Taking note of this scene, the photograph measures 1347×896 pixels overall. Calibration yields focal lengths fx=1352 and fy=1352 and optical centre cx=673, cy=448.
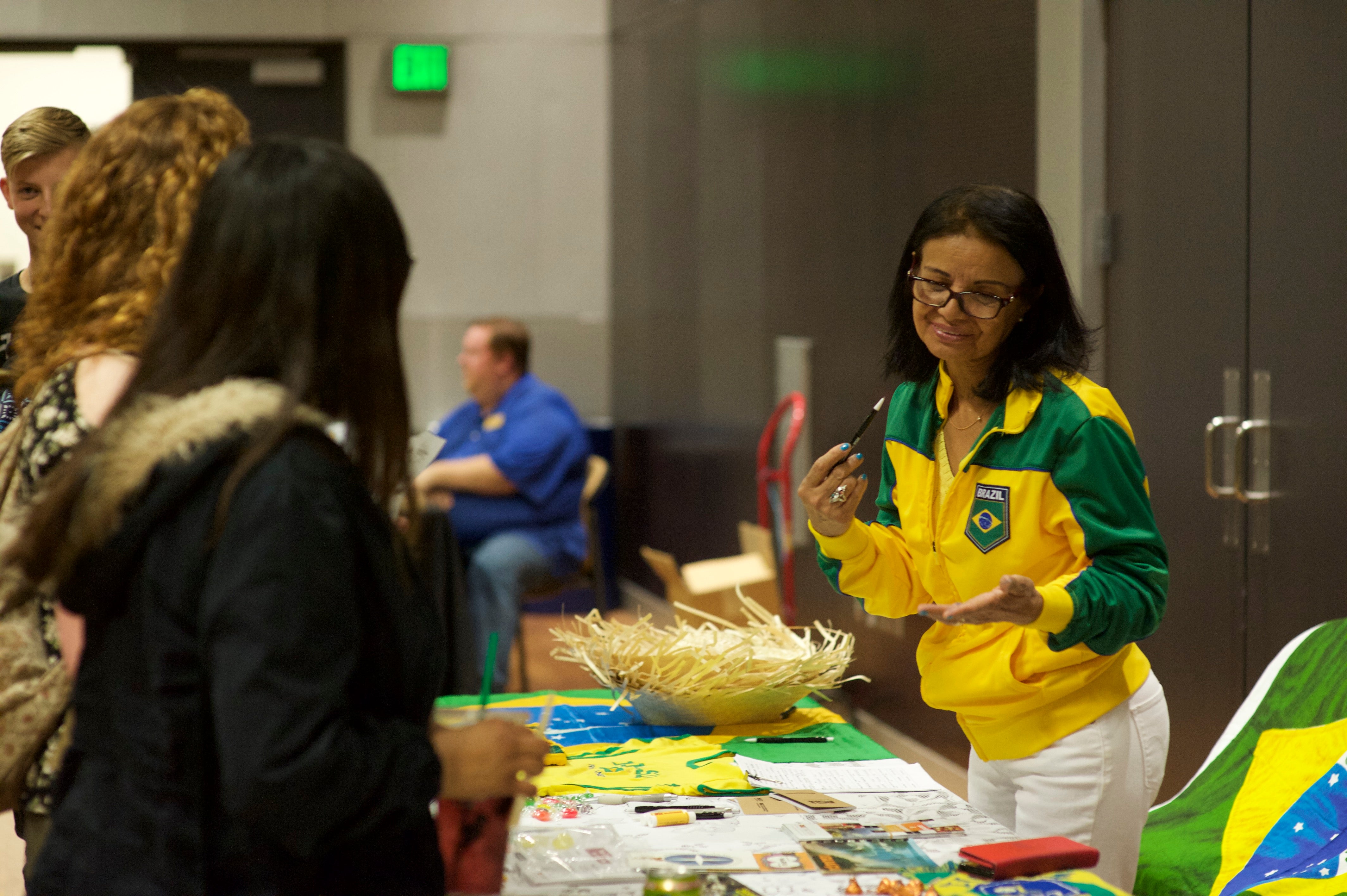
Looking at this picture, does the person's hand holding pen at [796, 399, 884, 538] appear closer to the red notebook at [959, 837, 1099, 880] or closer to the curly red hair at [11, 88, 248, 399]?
the red notebook at [959, 837, 1099, 880]

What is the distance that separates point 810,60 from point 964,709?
3.56m

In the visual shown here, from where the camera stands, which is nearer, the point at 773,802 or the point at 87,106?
the point at 773,802

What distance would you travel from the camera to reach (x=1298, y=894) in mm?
1976

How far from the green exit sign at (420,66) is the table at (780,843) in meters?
6.18

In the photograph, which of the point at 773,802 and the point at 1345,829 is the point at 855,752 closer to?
the point at 773,802

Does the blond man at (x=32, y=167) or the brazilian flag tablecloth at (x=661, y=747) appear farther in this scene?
the blond man at (x=32, y=167)

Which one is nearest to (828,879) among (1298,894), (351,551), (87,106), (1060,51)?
(351,551)

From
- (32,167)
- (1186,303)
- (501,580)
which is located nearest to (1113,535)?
(1186,303)

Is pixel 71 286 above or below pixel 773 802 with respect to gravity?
above

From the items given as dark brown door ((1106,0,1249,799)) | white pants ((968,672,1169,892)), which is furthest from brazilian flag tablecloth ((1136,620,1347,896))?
dark brown door ((1106,0,1249,799))

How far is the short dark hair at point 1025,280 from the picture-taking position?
1.91m

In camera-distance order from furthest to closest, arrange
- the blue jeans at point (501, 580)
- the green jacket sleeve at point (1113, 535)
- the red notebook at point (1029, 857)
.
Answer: the blue jeans at point (501, 580), the green jacket sleeve at point (1113, 535), the red notebook at point (1029, 857)

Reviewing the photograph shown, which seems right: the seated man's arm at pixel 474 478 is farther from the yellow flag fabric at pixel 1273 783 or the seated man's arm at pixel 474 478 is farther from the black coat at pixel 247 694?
the black coat at pixel 247 694

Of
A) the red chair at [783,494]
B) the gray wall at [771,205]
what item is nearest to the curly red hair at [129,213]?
the gray wall at [771,205]
